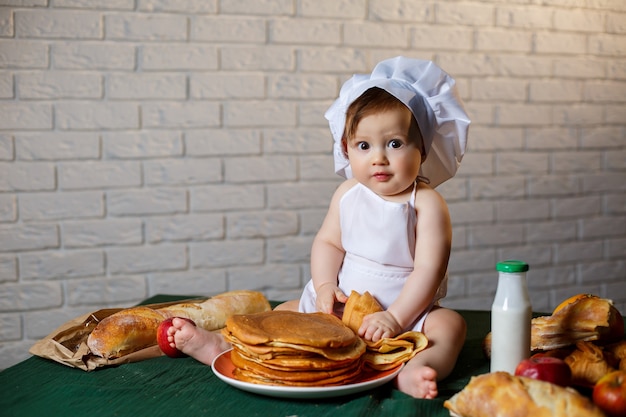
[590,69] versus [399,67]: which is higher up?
[590,69]

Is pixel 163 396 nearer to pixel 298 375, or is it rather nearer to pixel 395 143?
pixel 298 375

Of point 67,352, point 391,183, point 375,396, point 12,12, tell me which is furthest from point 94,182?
point 375,396

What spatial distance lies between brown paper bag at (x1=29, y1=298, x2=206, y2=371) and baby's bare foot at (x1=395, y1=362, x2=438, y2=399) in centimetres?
53

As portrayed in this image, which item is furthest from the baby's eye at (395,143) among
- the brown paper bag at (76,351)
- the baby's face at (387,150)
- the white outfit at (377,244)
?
the brown paper bag at (76,351)

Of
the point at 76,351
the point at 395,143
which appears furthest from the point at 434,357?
the point at 76,351

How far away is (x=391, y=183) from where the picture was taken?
1.42 m

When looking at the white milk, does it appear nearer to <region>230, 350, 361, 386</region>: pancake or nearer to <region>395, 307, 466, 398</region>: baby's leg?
<region>395, 307, 466, 398</region>: baby's leg

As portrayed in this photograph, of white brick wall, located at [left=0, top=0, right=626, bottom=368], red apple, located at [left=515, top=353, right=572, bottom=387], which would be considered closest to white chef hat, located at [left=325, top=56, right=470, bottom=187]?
red apple, located at [left=515, top=353, right=572, bottom=387]

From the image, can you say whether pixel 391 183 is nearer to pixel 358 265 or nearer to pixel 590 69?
pixel 358 265

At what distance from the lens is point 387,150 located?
1.40 metres

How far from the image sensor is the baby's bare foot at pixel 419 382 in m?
1.13

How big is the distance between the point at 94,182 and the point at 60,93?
1.02 feet

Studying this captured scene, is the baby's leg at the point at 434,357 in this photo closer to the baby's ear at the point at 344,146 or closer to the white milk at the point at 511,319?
the white milk at the point at 511,319

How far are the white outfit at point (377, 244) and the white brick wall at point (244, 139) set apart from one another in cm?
98
